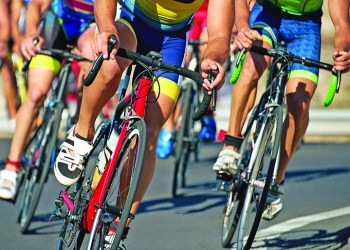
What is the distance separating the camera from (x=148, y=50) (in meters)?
7.19

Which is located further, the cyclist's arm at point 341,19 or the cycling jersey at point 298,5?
the cycling jersey at point 298,5

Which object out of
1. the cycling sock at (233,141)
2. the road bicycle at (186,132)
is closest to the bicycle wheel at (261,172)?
the cycling sock at (233,141)

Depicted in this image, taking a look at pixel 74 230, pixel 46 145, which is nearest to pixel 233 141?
pixel 46 145

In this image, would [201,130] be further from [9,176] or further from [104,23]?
[104,23]

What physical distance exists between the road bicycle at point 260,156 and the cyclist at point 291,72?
0.58 feet

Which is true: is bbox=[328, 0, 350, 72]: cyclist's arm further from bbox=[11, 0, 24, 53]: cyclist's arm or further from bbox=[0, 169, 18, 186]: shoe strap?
bbox=[11, 0, 24, 53]: cyclist's arm

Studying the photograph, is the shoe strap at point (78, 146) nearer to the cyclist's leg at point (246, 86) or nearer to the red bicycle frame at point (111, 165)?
the red bicycle frame at point (111, 165)

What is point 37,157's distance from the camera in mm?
9758

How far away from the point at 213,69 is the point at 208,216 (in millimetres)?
3807

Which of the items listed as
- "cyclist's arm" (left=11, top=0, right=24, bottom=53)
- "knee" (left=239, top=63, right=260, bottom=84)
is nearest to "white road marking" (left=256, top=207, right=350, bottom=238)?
"knee" (left=239, top=63, right=260, bottom=84)

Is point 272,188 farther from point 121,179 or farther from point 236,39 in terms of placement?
point 121,179

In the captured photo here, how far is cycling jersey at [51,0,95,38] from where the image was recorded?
33.2 feet

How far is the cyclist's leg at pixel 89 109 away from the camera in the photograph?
684 centimetres

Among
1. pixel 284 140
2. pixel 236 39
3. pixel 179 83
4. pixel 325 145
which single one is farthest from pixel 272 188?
pixel 325 145
